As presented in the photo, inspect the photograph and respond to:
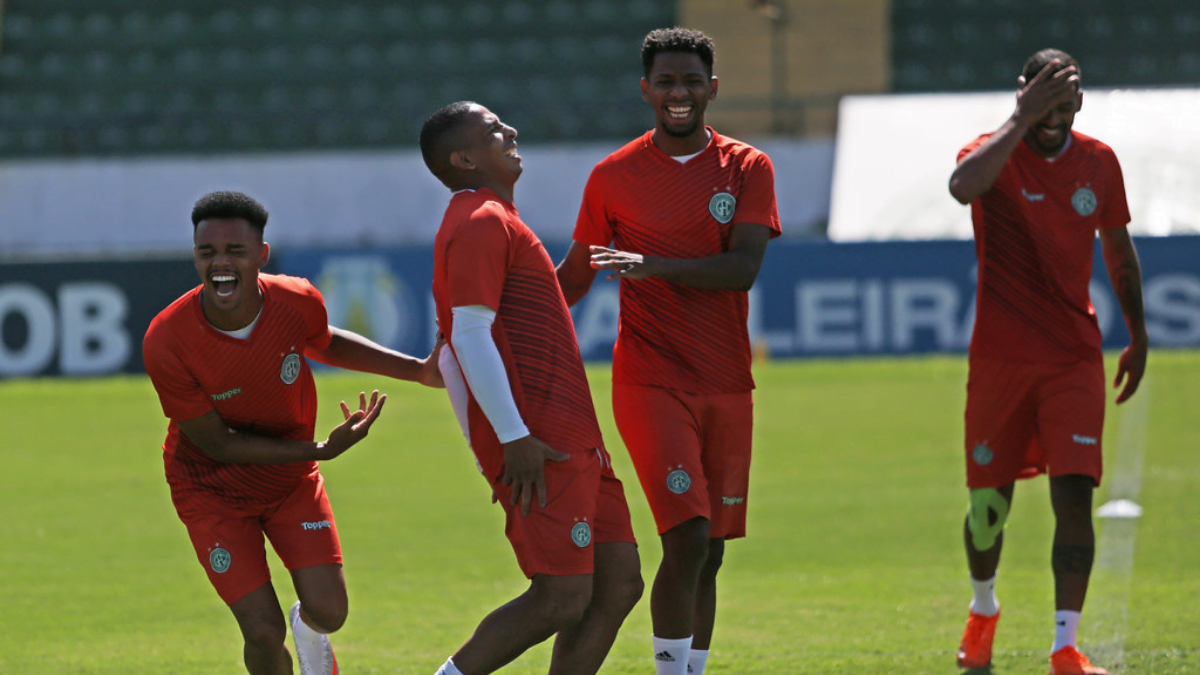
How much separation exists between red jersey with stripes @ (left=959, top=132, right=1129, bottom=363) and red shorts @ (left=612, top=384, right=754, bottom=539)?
52.2 inches

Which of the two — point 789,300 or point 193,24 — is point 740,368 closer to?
point 789,300

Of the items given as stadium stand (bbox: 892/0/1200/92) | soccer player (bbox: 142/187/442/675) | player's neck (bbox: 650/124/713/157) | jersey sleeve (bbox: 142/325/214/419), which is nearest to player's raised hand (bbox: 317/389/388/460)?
soccer player (bbox: 142/187/442/675)

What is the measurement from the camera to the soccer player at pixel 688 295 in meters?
5.27

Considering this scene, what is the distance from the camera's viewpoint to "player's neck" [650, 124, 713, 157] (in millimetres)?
5418

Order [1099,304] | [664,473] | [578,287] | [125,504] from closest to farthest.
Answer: [664,473] < [578,287] < [125,504] < [1099,304]

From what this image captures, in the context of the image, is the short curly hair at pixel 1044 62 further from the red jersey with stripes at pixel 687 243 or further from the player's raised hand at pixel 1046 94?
the red jersey with stripes at pixel 687 243

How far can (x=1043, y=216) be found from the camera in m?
5.96

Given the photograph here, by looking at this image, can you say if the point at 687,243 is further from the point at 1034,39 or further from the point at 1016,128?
the point at 1034,39

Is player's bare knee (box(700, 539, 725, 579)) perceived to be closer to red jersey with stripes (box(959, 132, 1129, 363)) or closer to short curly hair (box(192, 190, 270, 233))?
red jersey with stripes (box(959, 132, 1129, 363))

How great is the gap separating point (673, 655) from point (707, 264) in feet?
4.36

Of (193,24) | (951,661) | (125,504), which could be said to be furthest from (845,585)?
(193,24)

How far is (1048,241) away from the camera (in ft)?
19.6

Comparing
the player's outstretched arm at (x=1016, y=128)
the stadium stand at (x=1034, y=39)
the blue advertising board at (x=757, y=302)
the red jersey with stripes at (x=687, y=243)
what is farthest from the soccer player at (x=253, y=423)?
the stadium stand at (x=1034, y=39)

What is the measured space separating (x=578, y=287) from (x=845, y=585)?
8.96ft
